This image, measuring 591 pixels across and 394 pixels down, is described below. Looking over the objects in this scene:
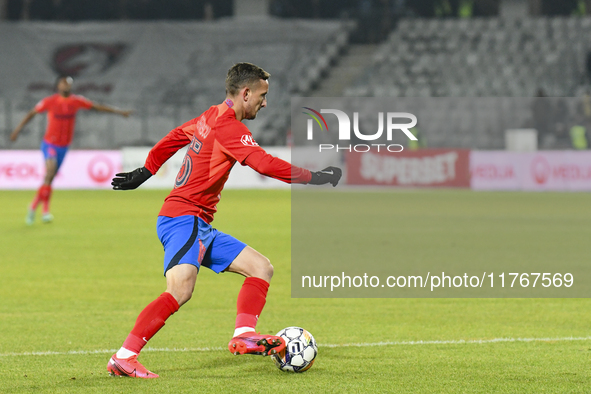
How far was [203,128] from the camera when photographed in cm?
546

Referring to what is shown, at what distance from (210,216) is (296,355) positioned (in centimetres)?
97

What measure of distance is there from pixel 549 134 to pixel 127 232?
18499mm

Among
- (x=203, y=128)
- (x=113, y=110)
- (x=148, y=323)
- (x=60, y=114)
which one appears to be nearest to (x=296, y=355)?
(x=148, y=323)

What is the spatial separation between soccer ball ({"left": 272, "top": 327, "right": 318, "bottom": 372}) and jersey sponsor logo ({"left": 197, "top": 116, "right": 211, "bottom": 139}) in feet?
4.17

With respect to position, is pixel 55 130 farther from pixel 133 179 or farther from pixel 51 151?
pixel 133 179

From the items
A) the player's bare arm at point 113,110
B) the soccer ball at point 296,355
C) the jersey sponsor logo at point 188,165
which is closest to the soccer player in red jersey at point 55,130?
the player's bare arm at point 113,110

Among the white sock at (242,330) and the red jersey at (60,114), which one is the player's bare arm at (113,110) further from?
the white sock at (242,330)

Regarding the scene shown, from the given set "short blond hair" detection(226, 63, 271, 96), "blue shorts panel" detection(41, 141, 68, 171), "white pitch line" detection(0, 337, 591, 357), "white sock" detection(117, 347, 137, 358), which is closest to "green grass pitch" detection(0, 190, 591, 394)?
"white pitch line" detection(0, 337, 591, 357)

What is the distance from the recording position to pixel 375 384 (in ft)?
16.7

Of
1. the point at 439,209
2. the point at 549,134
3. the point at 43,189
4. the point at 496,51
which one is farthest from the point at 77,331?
the point at 496,51

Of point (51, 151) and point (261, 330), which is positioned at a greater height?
point (51, 151)

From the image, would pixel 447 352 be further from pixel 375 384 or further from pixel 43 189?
pixel 43 189

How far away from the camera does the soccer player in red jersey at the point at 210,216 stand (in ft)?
17.1

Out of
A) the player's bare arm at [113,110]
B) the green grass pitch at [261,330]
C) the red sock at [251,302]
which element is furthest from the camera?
the player's bare arm at [113,110]
